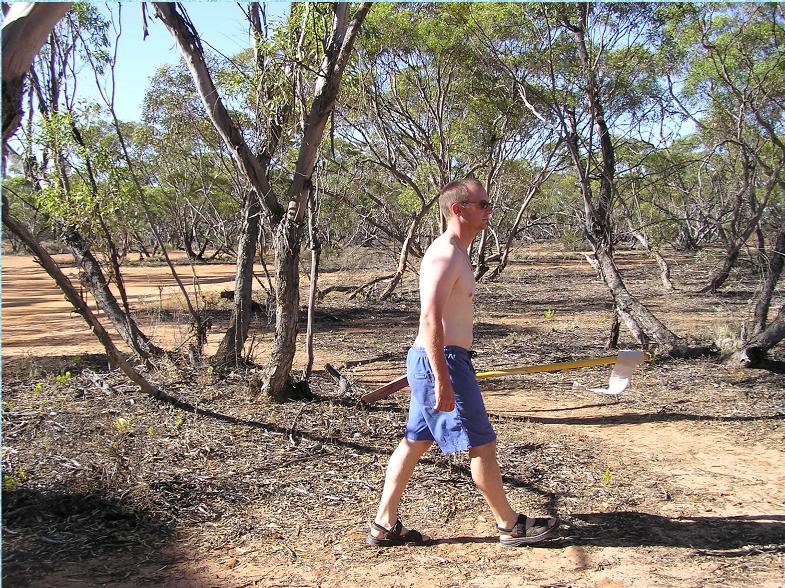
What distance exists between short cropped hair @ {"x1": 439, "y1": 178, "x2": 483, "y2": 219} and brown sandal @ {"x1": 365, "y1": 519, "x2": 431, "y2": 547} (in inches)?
64.8

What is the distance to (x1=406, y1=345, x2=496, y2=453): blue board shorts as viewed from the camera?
360cm

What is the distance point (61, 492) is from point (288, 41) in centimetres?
416

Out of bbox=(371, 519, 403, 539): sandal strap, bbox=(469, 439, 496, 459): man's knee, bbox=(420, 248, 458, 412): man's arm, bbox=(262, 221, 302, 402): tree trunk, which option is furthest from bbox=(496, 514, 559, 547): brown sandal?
bbox=(262, 221, 302, 402): tree trunk

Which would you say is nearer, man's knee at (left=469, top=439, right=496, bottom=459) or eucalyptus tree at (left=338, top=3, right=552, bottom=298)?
man's knee at (left=469, top=439, right=496, bottom=459)

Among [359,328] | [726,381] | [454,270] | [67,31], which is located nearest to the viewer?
[454,270]

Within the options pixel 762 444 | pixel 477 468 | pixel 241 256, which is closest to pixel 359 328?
pixel 241 256

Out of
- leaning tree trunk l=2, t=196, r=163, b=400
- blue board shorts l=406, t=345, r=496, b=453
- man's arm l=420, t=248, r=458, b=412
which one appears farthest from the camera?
leaning tree trunk l=2, t=196, r=163, b=400

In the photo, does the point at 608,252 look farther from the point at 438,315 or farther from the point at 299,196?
the point at 438,315

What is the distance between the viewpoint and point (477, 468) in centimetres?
362

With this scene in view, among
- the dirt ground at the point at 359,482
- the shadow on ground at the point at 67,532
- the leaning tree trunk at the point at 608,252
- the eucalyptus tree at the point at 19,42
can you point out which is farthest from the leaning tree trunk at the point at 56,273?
the leaning tree trunk at the point at 608,252

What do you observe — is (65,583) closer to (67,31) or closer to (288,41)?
(288,41)

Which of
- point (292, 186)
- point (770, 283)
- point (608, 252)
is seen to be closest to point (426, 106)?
point (608, 252)

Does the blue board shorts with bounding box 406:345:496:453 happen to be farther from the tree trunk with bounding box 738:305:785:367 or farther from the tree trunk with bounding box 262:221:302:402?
the tree trunk with bounding box 738:305:785:367

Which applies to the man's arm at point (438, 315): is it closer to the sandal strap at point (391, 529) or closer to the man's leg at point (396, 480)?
the man's leg at point (396, 480)
